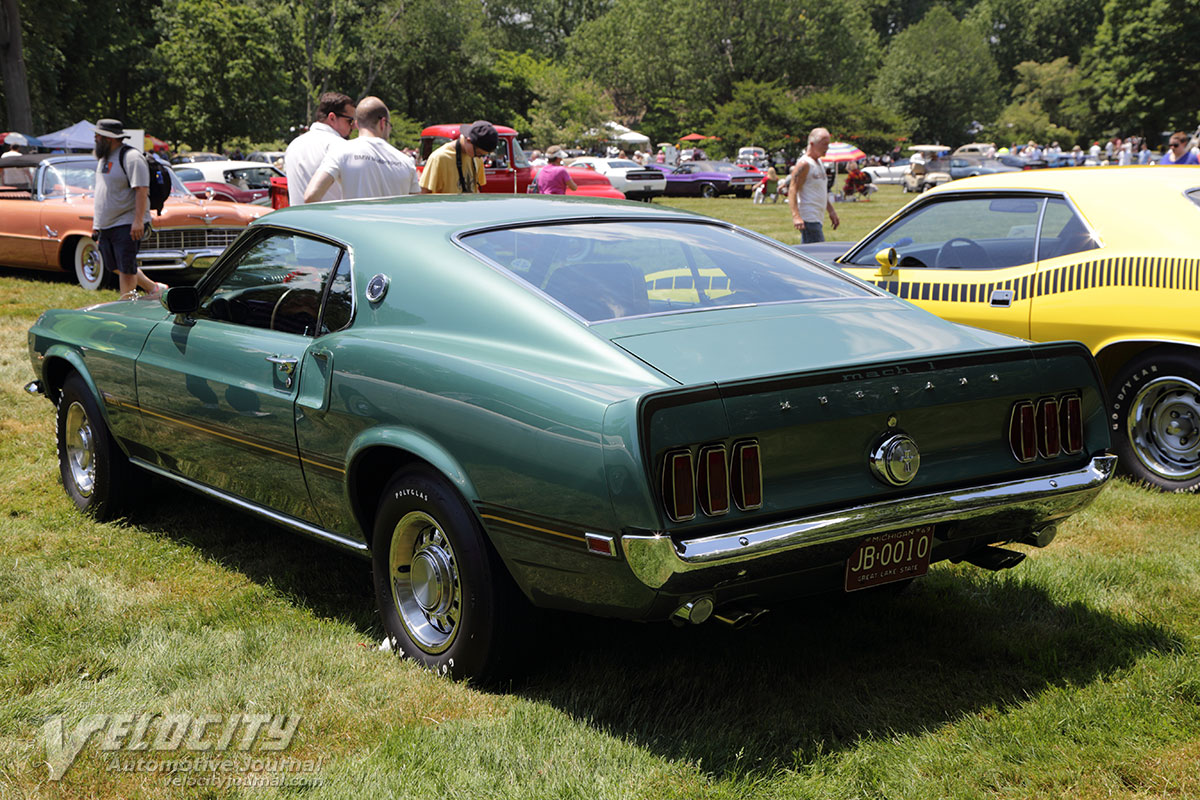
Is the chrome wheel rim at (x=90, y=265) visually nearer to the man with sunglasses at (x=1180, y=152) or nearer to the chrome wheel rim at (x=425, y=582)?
the chrome wheel rim at (x=425, y=582)

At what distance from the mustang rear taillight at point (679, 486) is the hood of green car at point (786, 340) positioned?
0.21m

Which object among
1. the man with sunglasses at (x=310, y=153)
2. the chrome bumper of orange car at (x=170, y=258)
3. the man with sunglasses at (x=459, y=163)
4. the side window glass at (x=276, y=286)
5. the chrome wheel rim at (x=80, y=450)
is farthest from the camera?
the chrome bumper of orange car at (x=170, y=258)

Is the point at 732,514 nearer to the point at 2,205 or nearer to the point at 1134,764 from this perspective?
the point at 1134,764

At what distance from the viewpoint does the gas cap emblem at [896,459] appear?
3121 millimetres

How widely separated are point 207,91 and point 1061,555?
48.0 m

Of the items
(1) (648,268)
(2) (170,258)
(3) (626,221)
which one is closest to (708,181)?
(2) (170,258)

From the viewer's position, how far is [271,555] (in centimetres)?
486

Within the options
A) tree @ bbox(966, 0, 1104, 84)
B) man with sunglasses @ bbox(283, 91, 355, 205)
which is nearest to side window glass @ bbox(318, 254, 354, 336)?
man with sunglasses @ bbox(283, 91, 355, 205)

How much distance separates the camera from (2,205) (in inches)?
529

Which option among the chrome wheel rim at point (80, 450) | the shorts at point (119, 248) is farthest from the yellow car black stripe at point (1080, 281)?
the shorts at point (119, 248)

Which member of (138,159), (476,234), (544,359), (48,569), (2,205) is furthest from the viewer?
(2,205)

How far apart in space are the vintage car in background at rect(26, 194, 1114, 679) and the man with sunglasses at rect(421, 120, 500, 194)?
11.8ft

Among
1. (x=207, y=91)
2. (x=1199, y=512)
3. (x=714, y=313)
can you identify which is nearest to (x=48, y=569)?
(x=714, y=313)

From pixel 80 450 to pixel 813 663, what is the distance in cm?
365
